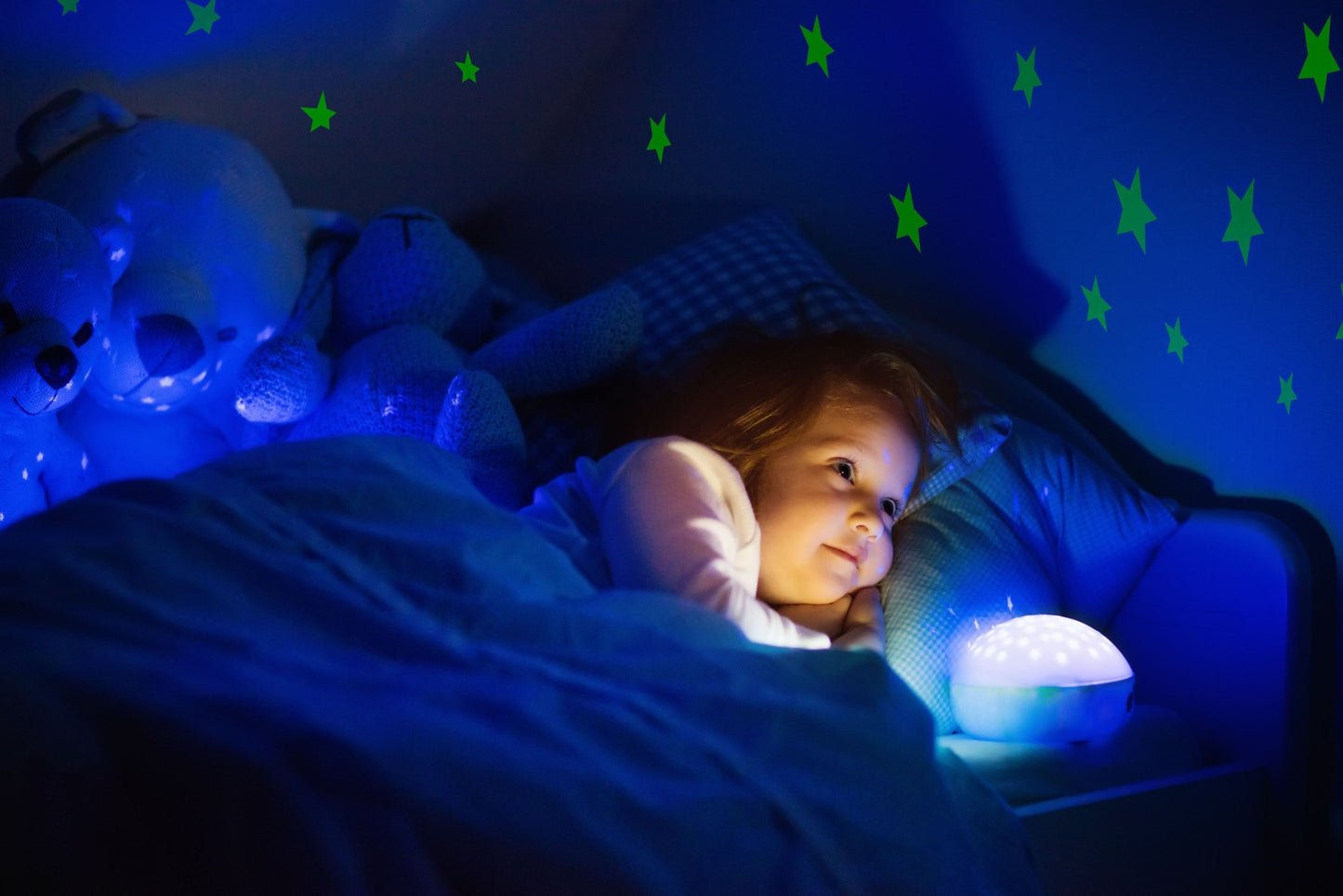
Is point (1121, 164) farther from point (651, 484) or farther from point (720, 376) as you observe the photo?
point (651, 484)

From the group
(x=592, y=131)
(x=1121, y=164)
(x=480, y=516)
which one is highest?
(x=1121, y=164)

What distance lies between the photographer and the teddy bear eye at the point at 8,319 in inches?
37.7

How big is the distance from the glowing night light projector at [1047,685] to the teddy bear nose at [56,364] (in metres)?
0.95

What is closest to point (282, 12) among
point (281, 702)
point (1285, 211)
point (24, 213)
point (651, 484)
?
point (24, 213)

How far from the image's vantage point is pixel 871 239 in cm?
160

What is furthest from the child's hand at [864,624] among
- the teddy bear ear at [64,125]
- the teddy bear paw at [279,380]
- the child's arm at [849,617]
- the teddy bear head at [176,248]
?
the teddy bear ear at [64,125]

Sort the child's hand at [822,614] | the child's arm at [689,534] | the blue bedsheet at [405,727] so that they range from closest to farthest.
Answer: the blue bedsheet at [405,727] < the child's arm at [689,534] < the child's hand at [822,614]

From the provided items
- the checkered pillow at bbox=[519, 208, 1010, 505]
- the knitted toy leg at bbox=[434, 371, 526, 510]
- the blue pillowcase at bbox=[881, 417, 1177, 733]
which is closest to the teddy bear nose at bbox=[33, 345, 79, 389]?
the knitted toy leg at bbox=[434, 371, 526, 510]

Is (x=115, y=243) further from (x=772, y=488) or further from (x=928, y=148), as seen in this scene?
(x=928, y=148)

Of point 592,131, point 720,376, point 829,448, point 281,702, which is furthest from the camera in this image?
point 592,131

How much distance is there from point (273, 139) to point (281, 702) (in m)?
1.25

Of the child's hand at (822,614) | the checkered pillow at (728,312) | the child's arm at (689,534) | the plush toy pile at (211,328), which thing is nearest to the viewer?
the child's arm at (689,534)

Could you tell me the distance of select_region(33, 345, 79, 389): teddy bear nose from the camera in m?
0.97

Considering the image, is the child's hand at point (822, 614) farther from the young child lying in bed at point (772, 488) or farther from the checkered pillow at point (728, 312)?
the checkered pillow at point (728, 312)
